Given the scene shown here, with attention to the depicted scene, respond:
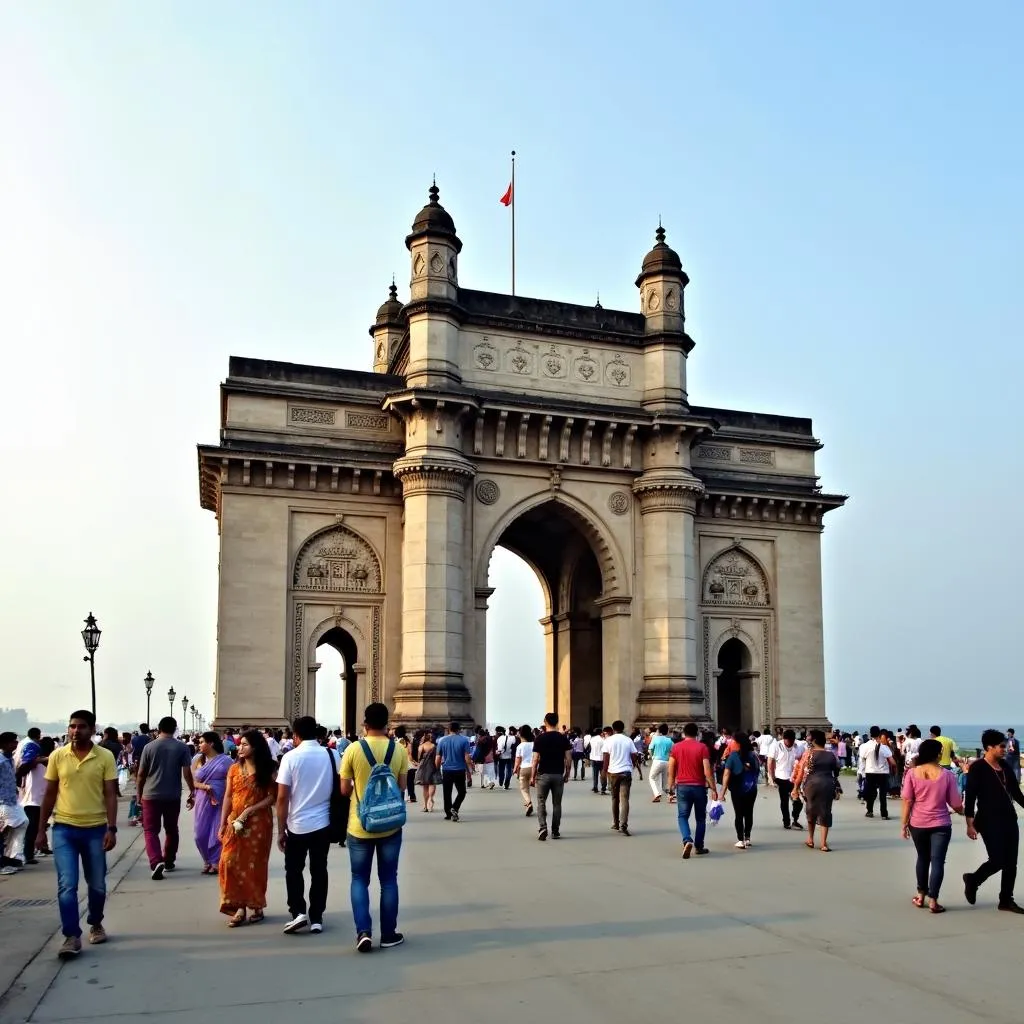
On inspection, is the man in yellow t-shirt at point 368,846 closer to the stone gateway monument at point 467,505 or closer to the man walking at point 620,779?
the man walking at point 620,779

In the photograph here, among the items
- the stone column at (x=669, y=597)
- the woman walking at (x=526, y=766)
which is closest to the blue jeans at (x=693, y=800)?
the woman walking at (x=526, y=766)

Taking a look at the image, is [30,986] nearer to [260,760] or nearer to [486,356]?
[260,760]

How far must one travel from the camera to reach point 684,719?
33.6 metres

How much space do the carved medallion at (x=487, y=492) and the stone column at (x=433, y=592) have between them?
3.62 feet

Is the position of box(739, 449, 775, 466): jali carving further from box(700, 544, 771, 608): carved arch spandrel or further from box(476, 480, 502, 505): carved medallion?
box(476, 480, 502, 505): carved medallion

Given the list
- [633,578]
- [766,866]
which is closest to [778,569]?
[633,578]

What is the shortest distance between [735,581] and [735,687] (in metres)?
4.05

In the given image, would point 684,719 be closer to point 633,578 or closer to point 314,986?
point 633,578

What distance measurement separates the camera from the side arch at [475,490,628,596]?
34438mm

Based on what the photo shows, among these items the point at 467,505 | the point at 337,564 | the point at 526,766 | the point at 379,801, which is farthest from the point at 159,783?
the point at 467,505

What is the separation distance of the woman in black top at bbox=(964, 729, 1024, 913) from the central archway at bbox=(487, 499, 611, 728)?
1104 inches

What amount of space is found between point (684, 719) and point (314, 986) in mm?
26860

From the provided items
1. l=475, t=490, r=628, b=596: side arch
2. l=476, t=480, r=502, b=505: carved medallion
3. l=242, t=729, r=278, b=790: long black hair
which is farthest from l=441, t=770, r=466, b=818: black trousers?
l=476, t=480, r=502, b=505: carved medallion

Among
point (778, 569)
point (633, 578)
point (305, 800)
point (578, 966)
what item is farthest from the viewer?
point (778, 569)
